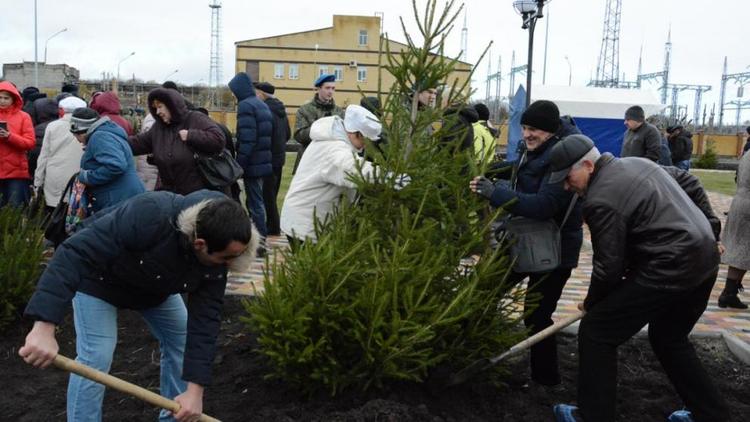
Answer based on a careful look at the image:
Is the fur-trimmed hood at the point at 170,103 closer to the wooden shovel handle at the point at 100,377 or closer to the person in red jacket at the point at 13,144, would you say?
the person in red jacket at the point at 13,144

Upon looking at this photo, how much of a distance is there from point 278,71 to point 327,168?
57570 mm

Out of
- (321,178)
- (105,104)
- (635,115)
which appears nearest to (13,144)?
(105,104)

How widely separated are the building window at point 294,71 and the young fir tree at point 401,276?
5800 centimetres

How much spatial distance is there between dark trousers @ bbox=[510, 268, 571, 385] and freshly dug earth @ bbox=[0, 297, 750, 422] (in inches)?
4.2

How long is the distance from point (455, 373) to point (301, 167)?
182cm

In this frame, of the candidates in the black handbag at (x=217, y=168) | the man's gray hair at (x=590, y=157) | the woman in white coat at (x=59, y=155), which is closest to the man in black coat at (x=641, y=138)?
the black handbag at (x=217, y=168)

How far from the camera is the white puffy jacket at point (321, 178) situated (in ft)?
15.0

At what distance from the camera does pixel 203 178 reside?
20.6ft

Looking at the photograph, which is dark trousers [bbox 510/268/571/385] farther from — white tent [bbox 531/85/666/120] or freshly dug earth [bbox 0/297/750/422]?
white tent [bbox 531/85/666/120]

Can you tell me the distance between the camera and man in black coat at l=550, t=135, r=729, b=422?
3389 millimetres

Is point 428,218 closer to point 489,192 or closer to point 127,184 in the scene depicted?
point 489,192

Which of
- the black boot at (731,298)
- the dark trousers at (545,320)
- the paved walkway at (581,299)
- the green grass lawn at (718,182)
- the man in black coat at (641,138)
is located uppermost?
the man in black coat at (641,138)

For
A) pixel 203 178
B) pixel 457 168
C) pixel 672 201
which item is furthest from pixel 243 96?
pixel 672 201

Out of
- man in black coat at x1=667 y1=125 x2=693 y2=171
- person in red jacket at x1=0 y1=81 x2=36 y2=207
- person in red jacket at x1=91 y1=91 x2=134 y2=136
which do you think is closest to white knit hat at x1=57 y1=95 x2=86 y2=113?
person in red jacket at x1=91 y1=91 x2=134 y2=136
